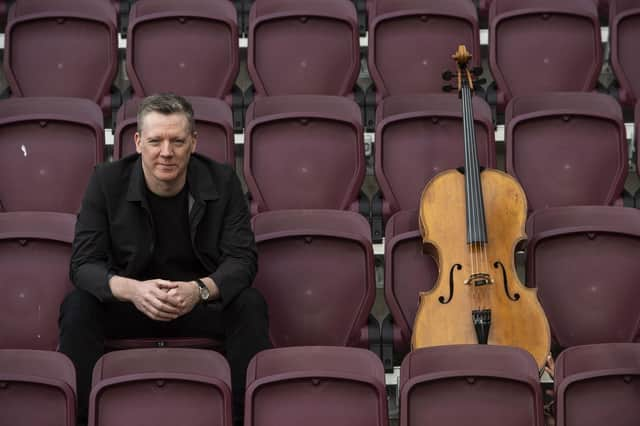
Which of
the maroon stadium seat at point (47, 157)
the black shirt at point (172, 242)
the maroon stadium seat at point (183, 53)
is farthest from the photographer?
the maroon stadium seat at point (183, 53)

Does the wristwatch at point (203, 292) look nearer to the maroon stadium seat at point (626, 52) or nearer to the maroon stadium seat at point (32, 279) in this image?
the maroon stadium seat at point (32, 279)

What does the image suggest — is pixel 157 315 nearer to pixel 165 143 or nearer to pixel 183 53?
pixel 165 143

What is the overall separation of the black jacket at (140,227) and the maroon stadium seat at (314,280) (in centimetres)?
10

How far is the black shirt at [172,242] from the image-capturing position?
1738 millimetres

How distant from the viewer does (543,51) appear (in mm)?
2332

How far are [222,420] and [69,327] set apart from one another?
0.80ft

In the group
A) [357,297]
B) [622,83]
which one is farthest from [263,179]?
[622,83]

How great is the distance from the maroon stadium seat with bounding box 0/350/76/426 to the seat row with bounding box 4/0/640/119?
2.70ft

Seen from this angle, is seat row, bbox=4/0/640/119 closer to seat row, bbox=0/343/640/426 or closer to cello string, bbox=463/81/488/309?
cello string, bbox=463/81/488/309

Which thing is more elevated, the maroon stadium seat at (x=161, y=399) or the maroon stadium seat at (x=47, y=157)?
the maroon stadium seat at (x=47, y=157)

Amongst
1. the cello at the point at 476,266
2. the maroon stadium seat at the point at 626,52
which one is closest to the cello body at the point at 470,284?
the cello at the point at 476,266

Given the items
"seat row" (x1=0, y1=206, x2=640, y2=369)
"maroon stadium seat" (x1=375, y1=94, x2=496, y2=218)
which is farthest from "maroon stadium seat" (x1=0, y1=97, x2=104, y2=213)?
"maroon stadium seat" (x1=375, y1=94, x2=496, y2=218)

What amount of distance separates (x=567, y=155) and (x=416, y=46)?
357 mm

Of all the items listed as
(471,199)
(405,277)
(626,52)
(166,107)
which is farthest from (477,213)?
(626,52)
